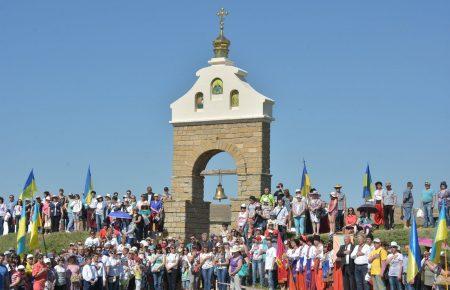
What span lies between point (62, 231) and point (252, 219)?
8.33 metres

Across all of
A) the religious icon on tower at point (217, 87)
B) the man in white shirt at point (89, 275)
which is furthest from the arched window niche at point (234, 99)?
the man in white shirt at point (89, 275)

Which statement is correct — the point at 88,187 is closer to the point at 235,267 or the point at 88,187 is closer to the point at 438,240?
the point at 235,267

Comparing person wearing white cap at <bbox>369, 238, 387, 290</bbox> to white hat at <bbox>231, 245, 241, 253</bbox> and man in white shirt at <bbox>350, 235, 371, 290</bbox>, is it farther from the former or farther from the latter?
white hat at <bbox>231, 245, 241, 253</bbox>

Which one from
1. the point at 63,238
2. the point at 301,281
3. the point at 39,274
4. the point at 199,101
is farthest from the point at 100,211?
the point at 301,281

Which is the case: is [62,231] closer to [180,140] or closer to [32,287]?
[180,140]

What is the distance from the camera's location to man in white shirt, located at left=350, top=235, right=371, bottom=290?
960 inches

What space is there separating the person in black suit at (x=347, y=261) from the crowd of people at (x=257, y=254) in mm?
23

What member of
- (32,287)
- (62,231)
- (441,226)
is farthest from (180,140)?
(441,226)

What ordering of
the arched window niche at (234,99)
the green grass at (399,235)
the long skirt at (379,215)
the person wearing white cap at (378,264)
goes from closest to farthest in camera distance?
the person wearing white cap at (378,264), the green grass at (399,235), the long skirt at (379,215), the arched window niche at (234,99)

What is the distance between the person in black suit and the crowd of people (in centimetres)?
2

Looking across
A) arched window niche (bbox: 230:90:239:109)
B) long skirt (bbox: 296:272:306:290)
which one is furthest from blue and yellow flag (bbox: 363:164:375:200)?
long skirt (bbox: 296:272:306:290)

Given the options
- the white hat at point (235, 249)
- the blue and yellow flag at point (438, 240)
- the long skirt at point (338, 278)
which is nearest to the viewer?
the blue and yellow flag at point (438, 240)

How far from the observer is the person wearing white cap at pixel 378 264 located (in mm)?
23984

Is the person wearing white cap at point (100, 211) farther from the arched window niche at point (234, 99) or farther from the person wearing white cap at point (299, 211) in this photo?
the person wearing white cap at point (299, 211)
